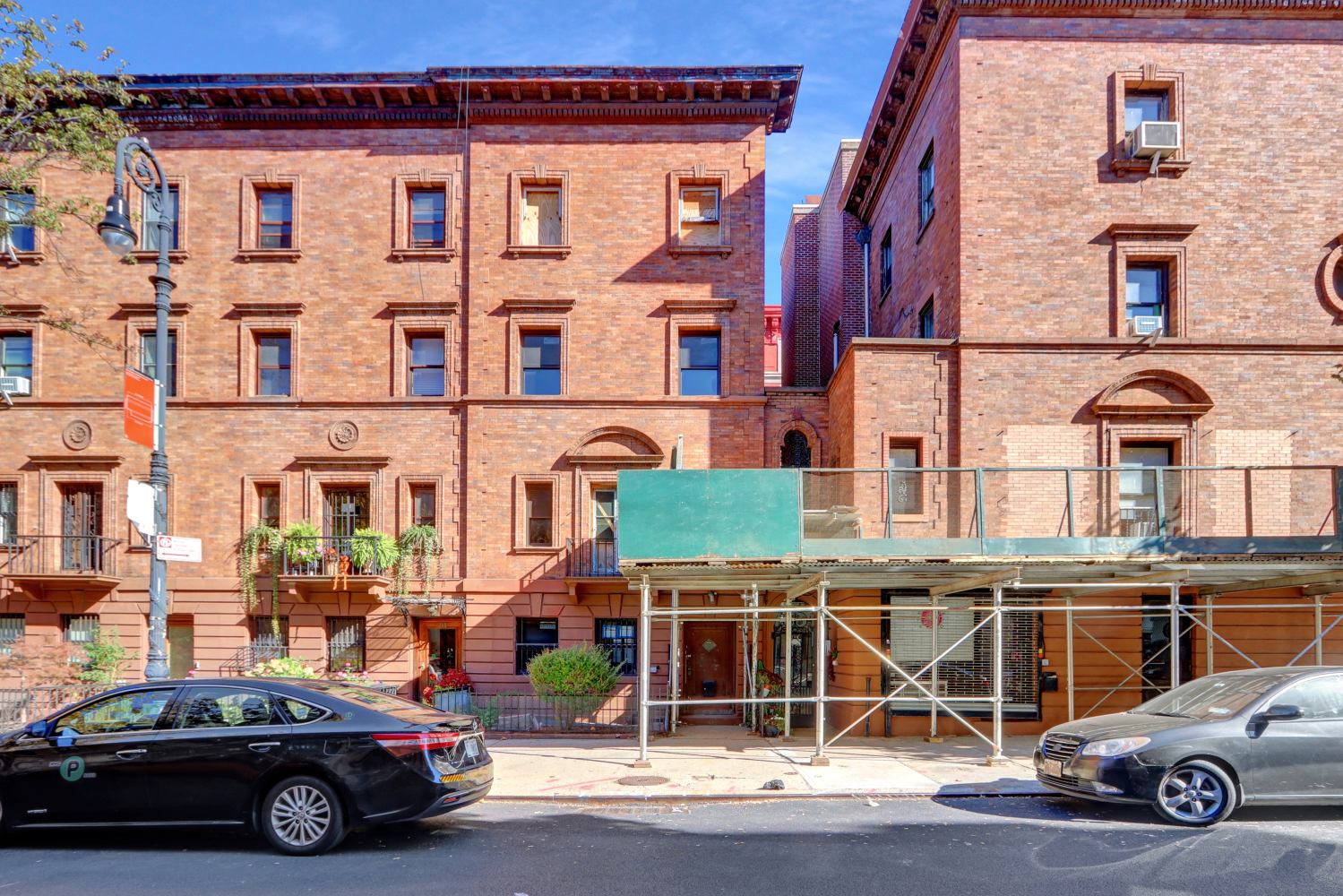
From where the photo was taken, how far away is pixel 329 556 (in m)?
19.2

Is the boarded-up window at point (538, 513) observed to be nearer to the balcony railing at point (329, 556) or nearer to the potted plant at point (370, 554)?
the potted plant at point (370, 554)

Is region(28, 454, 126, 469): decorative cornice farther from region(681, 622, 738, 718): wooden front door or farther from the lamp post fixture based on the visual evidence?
region(681, 622, 738, 718): wooden front door

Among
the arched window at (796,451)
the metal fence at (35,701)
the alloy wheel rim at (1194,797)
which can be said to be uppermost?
the arched window at (796,451)

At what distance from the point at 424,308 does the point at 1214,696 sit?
16132 mm

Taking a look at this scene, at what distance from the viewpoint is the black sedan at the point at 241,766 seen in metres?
7.92

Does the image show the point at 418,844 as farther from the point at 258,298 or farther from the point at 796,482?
the point at 258,298

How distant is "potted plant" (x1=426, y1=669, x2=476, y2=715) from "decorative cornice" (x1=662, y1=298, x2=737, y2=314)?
8671 mm

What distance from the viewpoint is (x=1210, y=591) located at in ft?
51.4

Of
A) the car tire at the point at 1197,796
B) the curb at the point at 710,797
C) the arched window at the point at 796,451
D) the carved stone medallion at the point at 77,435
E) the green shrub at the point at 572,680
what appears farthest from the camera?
the arched window at the point at 796,451

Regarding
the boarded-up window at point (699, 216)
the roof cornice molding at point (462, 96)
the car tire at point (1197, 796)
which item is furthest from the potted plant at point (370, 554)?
the car tire at point (1197, 796)

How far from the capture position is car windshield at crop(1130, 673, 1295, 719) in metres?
9.30

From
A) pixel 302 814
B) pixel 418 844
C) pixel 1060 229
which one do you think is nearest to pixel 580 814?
pixel 418 844

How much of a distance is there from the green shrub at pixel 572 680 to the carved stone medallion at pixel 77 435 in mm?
11204

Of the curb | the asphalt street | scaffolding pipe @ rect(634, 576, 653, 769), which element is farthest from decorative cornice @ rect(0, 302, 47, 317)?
the curb
